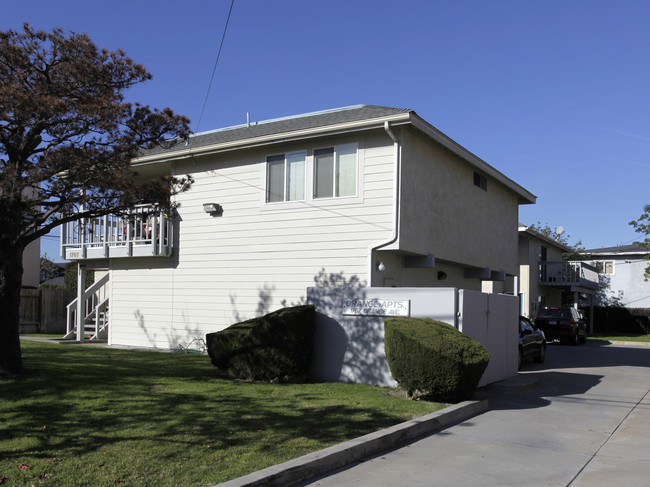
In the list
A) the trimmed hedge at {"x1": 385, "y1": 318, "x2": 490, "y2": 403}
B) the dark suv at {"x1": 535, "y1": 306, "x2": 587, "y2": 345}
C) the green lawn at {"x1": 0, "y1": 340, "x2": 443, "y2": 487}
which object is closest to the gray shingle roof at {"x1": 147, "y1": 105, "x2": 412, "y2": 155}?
the trimmed hedge at {"x1": 385, "y1": 318, "x2": 490, "y2": 403}

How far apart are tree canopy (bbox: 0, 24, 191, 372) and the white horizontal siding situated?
529 centimetres

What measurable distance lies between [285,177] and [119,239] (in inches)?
272

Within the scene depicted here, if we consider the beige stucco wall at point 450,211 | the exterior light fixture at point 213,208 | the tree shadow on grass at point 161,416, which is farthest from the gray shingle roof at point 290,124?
the tree shadow on grass at point 161,416

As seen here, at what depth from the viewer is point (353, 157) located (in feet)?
47.1

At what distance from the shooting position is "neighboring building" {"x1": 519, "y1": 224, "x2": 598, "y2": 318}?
Result: 30.9m

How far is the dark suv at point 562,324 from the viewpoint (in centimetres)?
2569

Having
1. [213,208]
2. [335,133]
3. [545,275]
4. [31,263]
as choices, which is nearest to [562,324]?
[545,275]

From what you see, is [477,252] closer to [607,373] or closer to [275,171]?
[607,373]

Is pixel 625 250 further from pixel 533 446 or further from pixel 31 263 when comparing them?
pixel 533 446

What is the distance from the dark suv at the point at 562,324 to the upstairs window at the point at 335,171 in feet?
50.5

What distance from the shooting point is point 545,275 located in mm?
33844

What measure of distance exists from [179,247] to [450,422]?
10.9 metres

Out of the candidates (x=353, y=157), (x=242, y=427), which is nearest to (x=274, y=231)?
(x=353, y=157)

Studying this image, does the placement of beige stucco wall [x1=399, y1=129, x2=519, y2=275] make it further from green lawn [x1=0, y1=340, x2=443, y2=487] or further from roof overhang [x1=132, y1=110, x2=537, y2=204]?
green lawn [x1=0, y1=340, x2=443, y2=487]
